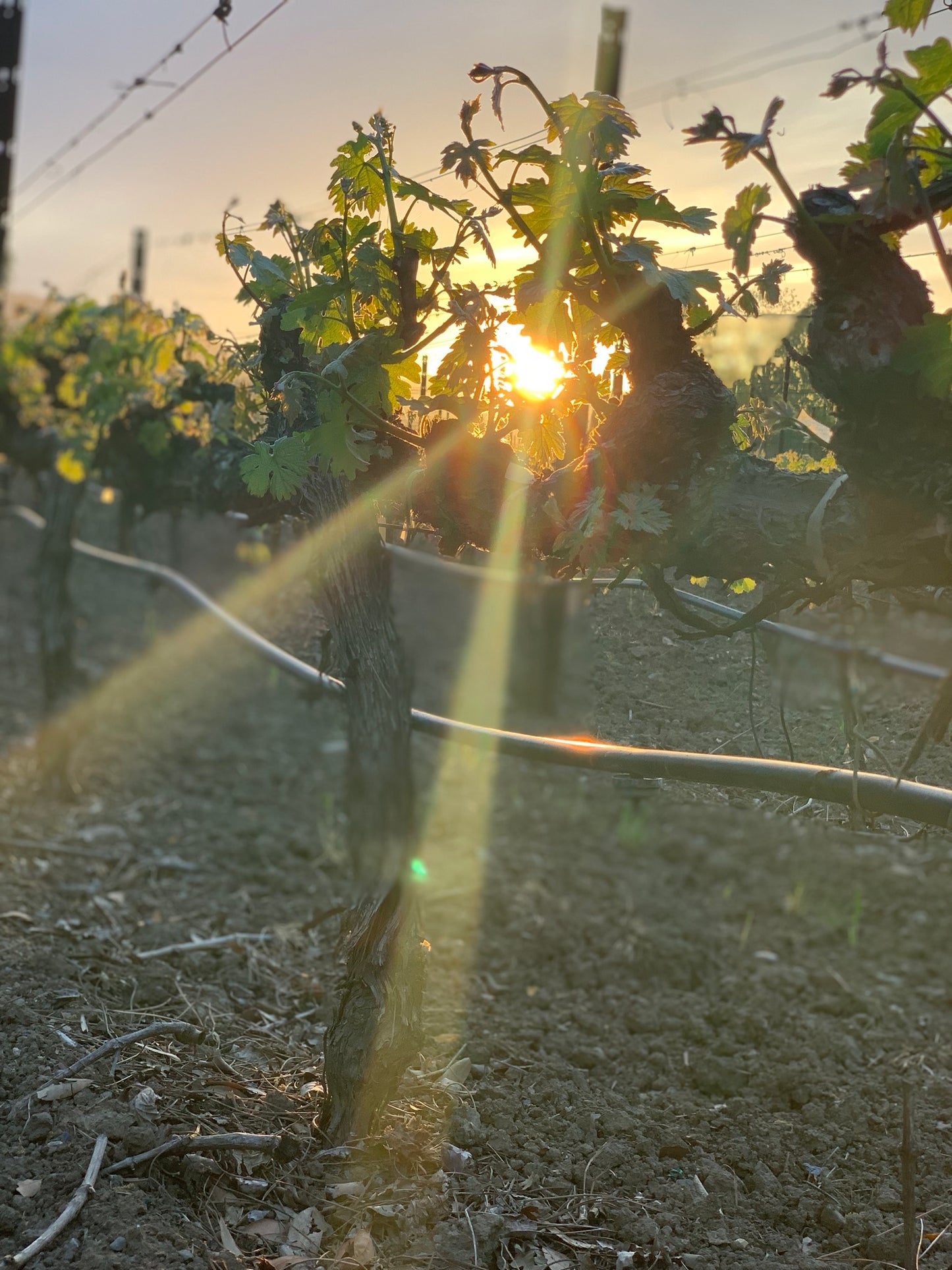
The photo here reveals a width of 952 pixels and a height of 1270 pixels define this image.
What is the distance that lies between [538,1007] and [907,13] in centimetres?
347

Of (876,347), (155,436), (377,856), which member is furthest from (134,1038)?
(155,436)

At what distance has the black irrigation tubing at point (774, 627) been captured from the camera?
287 cm

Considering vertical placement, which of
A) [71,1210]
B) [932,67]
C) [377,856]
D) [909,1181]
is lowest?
[71,1210]

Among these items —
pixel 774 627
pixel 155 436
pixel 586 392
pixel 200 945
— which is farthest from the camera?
pixel 155 436

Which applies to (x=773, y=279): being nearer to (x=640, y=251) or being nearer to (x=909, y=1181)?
(x=640, y=251)

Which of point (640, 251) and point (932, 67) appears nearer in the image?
point (932, 67)

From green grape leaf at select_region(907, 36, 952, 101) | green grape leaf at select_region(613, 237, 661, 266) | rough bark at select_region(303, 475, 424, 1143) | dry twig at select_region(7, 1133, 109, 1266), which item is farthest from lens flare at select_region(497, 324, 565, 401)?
dry twig at select_region(7, 1133, 109, 1266)

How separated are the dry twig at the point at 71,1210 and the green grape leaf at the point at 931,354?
2.43m

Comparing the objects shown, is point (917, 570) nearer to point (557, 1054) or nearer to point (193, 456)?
point (557, 1054)

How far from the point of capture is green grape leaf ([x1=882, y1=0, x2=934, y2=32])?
6.06ft

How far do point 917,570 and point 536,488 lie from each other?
31.9 inches

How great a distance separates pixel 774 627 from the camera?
3.00 metres

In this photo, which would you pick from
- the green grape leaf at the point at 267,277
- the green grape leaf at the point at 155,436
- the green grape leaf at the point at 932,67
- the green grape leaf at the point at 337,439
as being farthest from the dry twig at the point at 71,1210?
the green grape leaf at the point at 155,436

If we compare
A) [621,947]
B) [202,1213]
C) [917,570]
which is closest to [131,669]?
[621,947]
